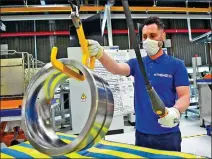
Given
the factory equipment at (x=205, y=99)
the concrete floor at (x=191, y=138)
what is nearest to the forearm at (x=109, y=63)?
the concrete floor at (x=191, y=138)

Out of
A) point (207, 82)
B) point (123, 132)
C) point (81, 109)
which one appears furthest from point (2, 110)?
point (207, 82)

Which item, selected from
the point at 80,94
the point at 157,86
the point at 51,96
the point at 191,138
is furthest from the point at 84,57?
the point at 191,138

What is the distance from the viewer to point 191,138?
10.6 feet

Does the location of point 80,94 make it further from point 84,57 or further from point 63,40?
point 63,40

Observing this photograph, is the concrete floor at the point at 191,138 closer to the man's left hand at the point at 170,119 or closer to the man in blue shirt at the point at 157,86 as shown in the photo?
the man in blue shirt at the point at 157,86

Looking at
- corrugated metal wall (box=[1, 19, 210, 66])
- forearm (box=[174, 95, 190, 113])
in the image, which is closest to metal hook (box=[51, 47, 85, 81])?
forearm (box=[174, 95, 190, 113])

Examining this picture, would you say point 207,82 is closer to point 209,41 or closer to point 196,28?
point 209,41

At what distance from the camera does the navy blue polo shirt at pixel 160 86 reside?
1231 millimetres

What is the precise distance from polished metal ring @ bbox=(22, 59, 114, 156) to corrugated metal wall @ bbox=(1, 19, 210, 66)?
570 centimetres

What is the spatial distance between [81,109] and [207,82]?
6.54ft

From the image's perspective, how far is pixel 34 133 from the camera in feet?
2.48

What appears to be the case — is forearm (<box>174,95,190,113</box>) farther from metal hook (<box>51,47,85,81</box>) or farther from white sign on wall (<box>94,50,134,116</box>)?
white sign on wall (<box>94,50,134,116</box>)

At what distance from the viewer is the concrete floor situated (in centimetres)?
270

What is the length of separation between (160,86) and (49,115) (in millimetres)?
653
